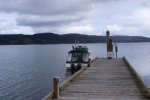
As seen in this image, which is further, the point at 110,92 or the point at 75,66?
the point at 75,66

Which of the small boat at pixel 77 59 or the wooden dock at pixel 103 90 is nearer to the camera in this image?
the wooden dock at pixel 103 90

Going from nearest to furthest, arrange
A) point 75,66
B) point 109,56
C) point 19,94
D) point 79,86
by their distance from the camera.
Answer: point 79,86 → point 19,94 → point 109,56 → point 75,66

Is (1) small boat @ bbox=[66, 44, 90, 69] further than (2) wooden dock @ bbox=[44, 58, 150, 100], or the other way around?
(1) small boat @ bbox=[66, 44, 90, 69]

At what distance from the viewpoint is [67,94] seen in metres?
12.7

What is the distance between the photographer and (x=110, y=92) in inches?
520

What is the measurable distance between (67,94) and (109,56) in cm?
2643

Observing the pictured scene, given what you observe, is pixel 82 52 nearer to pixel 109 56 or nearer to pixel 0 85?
pixel 109 56

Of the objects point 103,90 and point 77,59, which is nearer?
point 103,90

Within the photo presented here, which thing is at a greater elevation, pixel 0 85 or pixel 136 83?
pixel 136 83

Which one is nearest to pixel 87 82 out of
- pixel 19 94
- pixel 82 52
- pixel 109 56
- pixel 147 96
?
pixel 147 96

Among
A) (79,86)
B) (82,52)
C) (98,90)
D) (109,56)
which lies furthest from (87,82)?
(82,52)

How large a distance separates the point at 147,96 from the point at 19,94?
16.2 meters

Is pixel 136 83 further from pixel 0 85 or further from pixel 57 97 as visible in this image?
pixel 0 85

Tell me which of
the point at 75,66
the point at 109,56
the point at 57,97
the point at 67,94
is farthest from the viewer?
the point at 75,66
